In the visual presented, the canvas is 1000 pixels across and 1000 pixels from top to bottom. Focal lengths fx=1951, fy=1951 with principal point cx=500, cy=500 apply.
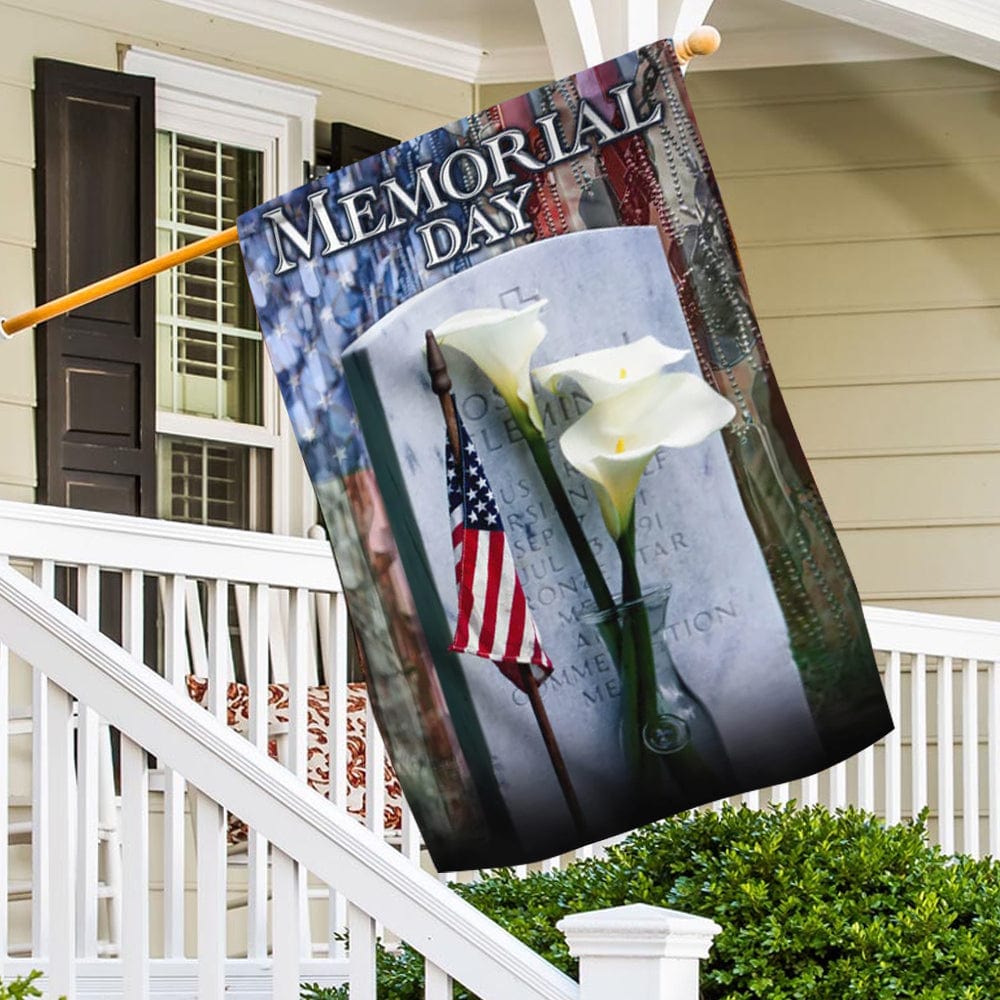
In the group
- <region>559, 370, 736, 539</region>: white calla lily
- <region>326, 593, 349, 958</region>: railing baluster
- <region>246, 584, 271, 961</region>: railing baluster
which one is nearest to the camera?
<region>559, 370, 736, 539</region>: white calla lily

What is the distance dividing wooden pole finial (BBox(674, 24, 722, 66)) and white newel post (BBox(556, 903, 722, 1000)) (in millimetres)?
1437

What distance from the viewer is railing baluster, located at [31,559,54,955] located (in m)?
2.79

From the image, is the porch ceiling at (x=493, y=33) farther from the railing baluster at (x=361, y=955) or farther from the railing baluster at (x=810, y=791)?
the railing baluster at (x=361, y=955)

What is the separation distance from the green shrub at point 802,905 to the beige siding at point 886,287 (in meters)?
2.62

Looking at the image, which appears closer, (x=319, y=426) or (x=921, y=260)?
(x=319, y=426)

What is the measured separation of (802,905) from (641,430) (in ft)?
2.67

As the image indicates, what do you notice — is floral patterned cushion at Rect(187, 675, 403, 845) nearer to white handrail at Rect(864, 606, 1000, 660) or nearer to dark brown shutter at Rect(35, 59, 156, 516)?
dark brown shutter at Rect(35, 59, 156, 516)

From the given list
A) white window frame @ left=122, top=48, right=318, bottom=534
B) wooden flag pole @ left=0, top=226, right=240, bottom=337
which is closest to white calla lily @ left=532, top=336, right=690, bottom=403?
wooden flag pole @ left=0, top=226, right=240, bottom=337

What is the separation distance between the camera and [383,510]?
318cm

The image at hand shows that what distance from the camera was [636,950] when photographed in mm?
2271

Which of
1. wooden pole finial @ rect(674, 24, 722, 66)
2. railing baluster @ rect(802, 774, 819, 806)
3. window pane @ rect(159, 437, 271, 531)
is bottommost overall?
railing baluster @ rect(802, 774, 819, 806)

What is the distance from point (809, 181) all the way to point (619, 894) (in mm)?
3281

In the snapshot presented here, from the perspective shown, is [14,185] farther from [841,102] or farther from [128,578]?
[841,102]

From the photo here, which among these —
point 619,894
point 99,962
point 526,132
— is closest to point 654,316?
point 526,132
